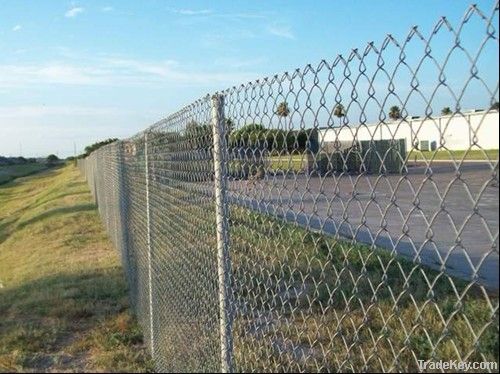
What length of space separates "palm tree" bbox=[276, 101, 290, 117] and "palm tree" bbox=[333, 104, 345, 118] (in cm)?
39

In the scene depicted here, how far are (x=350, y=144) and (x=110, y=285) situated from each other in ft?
21.6

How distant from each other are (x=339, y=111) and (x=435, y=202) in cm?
51

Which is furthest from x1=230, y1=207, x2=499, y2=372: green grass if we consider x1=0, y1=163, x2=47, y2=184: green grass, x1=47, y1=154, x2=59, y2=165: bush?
x1=47, y1=154, x2=59, y2=165: bush

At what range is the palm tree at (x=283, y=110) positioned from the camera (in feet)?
9.58

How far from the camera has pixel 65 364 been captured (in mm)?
5590

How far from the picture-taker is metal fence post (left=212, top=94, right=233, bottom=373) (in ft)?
11.2

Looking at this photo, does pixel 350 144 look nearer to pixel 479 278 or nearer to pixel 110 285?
pixel 479 278

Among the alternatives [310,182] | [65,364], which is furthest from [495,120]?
[65,364]

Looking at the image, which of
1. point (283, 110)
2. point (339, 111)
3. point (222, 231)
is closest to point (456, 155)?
point (339, 111)

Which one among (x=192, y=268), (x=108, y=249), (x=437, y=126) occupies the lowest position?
(x=108, y=249)

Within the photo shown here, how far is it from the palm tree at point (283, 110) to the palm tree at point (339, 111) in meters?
0.39

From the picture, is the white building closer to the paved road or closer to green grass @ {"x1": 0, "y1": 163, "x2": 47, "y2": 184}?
the paved road

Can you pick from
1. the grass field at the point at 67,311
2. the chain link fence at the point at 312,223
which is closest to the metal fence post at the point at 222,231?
the chain link fence at the point at 312,223

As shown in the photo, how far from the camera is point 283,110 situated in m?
2.95
